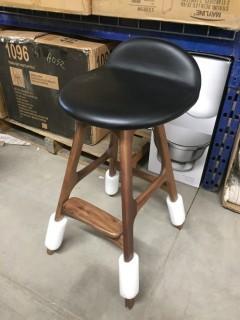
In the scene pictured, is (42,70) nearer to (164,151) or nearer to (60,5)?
(60,5)

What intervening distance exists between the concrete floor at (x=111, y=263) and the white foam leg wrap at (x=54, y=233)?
0.06 meters

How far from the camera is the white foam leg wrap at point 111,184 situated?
1.23m

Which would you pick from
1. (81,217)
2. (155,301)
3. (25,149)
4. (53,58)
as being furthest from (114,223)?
(25,149)

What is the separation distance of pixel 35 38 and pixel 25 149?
62 centimetres

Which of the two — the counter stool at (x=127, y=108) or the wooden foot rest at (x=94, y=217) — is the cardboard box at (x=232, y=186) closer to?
the counter stool at (x=127, y=108)

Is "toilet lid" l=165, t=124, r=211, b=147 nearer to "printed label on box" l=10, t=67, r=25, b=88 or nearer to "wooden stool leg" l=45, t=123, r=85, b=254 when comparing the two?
"wooden stool leg" l=45, t=123, r=85, b=254

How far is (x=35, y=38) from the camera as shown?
128 cm

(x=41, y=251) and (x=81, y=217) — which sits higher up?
(x=81, y=217)

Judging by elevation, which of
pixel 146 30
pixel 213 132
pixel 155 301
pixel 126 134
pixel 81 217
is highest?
pixel 146 30

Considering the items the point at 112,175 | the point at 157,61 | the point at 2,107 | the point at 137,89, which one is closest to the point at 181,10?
the point at 157,61

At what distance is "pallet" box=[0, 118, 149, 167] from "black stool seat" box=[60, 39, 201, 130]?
0.48 meters

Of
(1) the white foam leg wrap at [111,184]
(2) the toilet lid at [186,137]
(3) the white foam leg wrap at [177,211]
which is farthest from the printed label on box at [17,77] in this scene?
(3) the white foam leg wrap at [177,211]

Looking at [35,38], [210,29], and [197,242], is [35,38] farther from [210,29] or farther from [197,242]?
[197,242]

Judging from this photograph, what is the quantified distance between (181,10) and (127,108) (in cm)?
47
